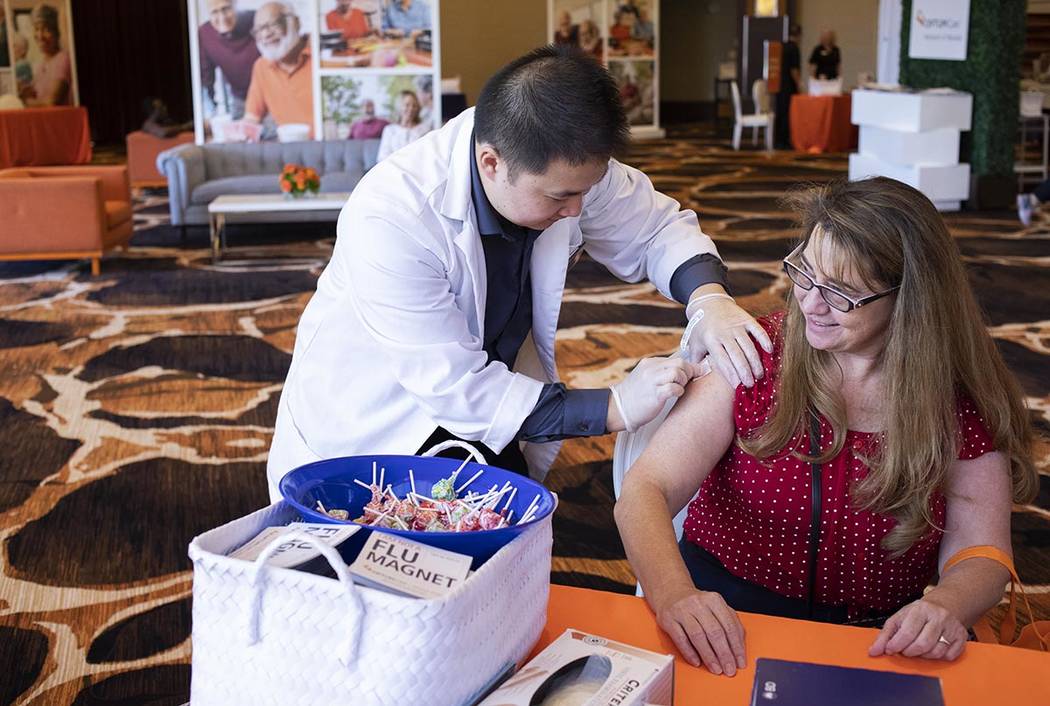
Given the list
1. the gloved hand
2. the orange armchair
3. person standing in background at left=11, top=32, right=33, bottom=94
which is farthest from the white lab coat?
person standing in background at left=11, top=32, right=33, bottom=94

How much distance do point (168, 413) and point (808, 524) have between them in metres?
3.35

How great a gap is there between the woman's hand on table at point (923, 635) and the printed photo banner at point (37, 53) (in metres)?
16.1

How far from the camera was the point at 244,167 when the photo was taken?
32.4 feet

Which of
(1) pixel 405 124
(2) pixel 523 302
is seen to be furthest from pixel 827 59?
(2) pixel 523 302

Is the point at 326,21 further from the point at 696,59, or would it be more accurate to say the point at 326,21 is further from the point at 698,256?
the point at 696,59

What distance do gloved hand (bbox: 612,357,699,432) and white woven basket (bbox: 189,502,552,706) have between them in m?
0.71

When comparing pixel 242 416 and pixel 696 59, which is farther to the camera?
pixel 696 59

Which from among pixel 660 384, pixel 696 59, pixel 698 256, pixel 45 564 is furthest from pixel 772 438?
pixel 696 59

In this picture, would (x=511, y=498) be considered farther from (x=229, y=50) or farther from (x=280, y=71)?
(x=229, y=50)

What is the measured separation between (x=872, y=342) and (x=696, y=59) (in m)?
21.9

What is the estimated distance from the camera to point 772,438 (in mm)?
1885

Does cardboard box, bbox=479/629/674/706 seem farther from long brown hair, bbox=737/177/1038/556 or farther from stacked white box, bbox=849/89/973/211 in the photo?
stacked white box, bbox=849/89/973/211

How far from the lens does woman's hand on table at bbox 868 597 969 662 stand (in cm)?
146

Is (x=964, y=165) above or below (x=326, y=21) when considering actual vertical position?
below
